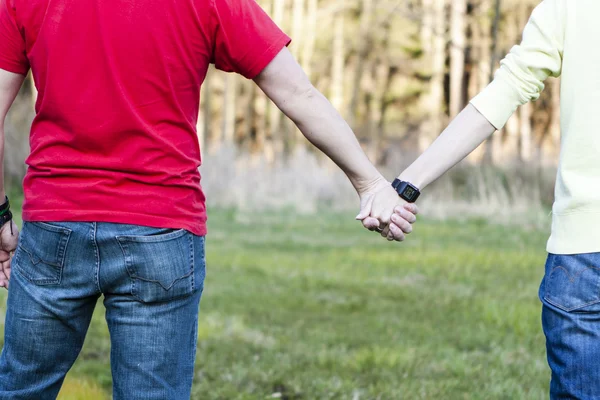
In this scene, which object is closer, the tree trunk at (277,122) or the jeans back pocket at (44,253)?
the jeans back pocket at (44,253)

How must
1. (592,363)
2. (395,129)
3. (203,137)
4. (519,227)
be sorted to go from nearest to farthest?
(592,363)
(519,227)
(203,137)
(395,129)

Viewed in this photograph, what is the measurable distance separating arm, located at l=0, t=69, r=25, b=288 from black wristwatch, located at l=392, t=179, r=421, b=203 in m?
1.21

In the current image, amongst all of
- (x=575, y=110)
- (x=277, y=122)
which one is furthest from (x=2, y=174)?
(x=277, y=122)

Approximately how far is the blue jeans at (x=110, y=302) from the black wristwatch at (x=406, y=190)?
2.77 ft

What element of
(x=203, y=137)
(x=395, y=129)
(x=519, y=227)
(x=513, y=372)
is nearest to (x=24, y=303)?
(x=513, y=372)

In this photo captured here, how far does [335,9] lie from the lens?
991 inches

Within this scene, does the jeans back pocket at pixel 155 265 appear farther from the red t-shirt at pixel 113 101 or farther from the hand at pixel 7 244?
the hand at pixel 7 244

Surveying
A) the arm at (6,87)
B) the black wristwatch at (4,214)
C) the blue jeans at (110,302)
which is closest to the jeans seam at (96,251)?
the blue jeans at (110,302)

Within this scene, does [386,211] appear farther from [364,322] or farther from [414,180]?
[364,322]

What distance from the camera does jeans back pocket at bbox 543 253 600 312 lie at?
2.28m

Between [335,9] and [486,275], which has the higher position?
[335,9]

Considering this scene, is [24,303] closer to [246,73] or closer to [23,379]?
[23,379]

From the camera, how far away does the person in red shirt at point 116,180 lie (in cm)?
230

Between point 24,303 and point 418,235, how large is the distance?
9.18 metres
